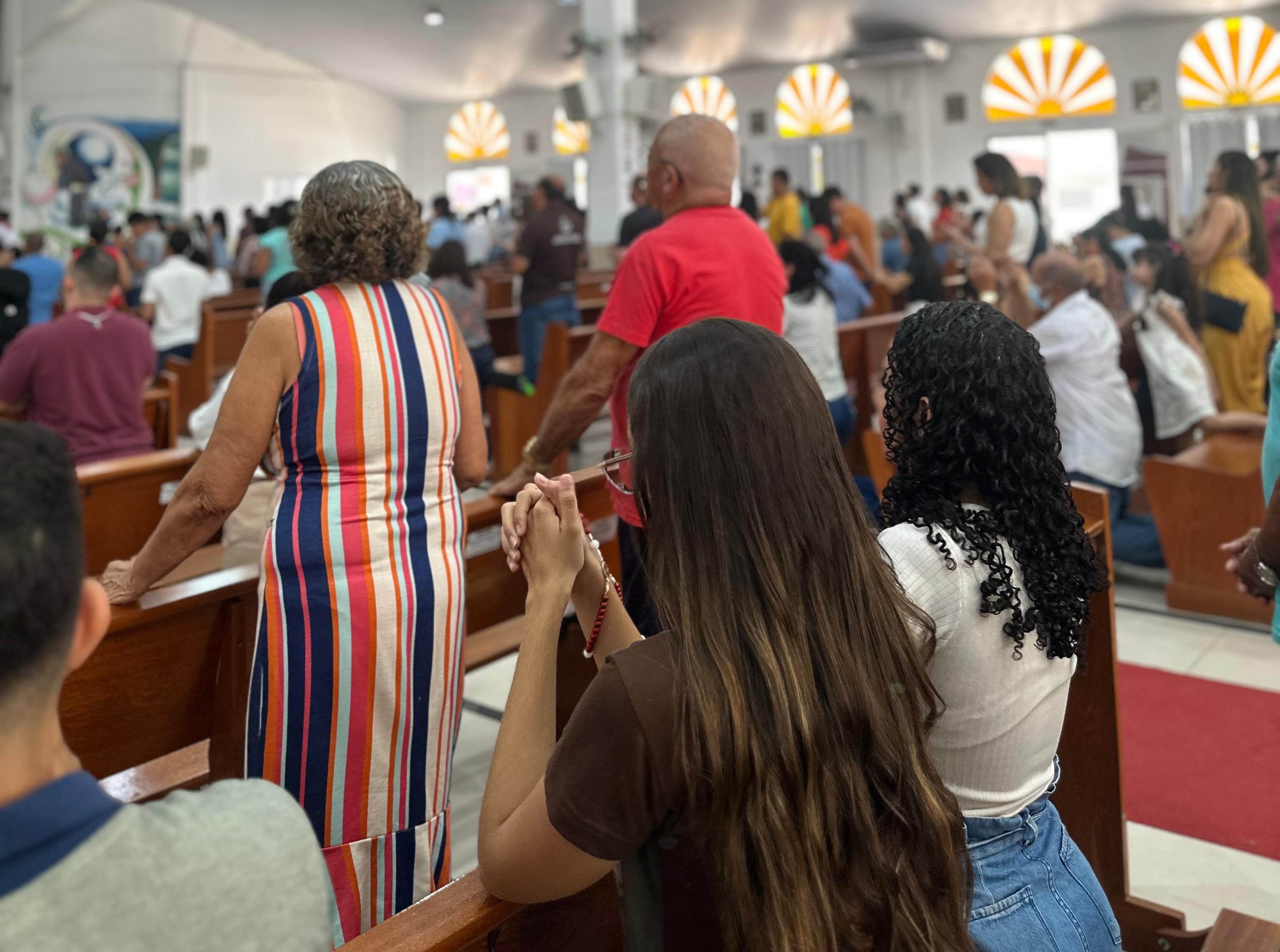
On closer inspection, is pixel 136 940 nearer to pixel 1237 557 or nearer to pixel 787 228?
pixel 1237 557

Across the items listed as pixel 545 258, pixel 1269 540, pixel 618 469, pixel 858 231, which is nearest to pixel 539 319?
pixel 545 258

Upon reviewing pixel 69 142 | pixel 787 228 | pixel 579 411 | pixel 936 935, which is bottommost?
pixel 936 935

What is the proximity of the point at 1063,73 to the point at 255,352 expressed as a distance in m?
16.8

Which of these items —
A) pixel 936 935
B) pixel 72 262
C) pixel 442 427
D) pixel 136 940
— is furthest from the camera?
pixel 72 262

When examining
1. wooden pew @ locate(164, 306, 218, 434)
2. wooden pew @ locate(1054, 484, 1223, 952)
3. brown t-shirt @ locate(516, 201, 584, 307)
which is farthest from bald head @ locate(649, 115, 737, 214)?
wooden pew @ locate(164, 306, 218, 434)

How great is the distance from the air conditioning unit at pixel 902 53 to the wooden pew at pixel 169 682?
1563 cm

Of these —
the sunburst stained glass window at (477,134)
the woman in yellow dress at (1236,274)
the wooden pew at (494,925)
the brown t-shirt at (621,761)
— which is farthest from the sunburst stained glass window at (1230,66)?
the brown t-shirt at (621,761)

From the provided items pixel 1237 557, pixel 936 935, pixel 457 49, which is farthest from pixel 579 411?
pixel 457 49

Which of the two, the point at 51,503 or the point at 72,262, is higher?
the point at 72,262

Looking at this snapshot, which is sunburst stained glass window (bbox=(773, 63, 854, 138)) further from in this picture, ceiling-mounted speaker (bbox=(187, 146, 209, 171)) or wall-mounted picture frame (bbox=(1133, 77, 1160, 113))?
ceiling-mounted speaker (bbox=(187, 146, 209, 171))

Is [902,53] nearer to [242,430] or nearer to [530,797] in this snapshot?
[242,430]

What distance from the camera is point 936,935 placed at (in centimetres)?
110

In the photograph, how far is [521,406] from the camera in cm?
593

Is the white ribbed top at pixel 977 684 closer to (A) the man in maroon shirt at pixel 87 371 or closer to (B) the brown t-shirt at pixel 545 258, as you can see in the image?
(A) the man in maroon shirt at pixel 87 371
